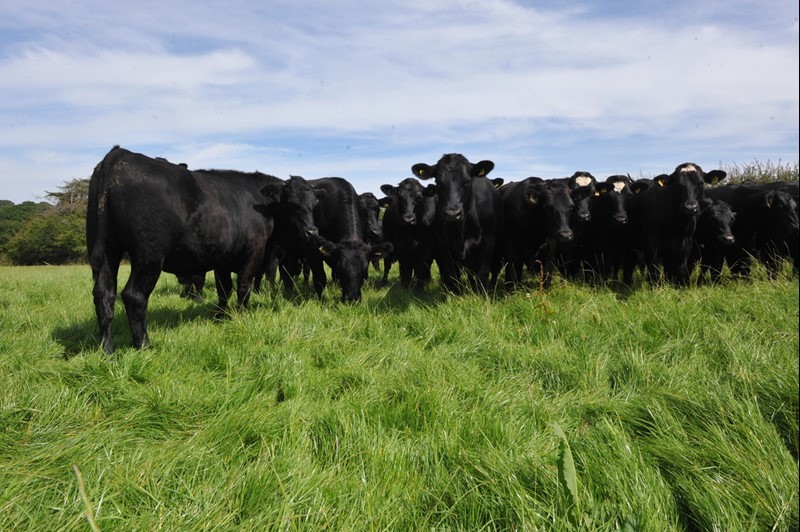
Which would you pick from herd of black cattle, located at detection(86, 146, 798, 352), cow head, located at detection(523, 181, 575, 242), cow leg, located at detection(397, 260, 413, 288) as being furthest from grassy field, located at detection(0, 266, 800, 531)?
cow leg, located at detection(397, 260, 413, 288)

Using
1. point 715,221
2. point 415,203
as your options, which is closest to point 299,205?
point 415,203

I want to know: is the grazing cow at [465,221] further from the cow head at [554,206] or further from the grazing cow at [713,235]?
the grazing cow at [713,235]

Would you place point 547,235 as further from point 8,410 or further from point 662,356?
point 8,410

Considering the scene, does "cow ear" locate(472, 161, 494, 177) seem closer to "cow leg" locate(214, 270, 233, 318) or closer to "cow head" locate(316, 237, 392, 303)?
"cow head" locate(316, 237, 392, 303)

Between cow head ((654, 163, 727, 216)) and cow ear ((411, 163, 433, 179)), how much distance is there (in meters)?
3.61

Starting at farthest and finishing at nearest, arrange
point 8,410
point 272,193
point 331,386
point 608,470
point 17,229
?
1. point 17,229
2. point 272,193
3. point 331,386
4. point 8,410
5. point 608,470

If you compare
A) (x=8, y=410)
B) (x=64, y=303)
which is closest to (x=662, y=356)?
(x=8, y=410)

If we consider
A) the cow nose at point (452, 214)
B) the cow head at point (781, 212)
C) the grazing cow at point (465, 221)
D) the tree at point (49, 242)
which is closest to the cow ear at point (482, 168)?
the grazing cow at point (465, 221)

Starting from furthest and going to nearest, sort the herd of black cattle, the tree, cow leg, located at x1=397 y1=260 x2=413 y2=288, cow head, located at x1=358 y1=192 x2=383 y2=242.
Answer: the tree < cow head, located at x1=358 y1=192 x2=383 y2=242 < cow leg, located at x1=397 y1=260 x2=413 y2=288 < the herd of black cattle

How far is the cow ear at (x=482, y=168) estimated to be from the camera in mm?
7412

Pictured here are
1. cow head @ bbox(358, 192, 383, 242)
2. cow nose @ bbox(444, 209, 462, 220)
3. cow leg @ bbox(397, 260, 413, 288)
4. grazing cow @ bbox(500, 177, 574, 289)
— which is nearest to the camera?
cow nose @ bbox(444, 209, 462, 220)

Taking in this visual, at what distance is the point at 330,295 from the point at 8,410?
5.60 metres

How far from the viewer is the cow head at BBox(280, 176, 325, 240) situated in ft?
24.5

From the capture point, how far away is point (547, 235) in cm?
775
